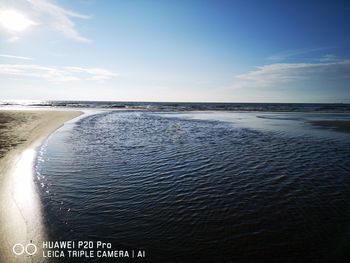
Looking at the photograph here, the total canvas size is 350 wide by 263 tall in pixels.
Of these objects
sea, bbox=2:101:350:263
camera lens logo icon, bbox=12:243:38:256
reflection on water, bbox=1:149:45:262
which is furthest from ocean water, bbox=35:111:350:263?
camera lens logo icon, bbox=12:243:38:256

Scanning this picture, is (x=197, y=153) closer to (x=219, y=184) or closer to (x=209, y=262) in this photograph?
(x=219, y=184)

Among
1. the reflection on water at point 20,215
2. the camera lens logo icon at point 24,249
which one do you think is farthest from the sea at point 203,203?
the camera lens logo icon at point 24,249

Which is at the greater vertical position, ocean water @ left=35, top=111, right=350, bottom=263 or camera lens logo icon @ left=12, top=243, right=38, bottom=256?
ocean water @ left=35, top=111, right=350, bottom=263

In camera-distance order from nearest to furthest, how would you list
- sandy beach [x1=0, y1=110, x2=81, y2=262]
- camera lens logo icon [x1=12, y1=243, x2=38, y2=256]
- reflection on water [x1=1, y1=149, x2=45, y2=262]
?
camera lens logo icon [x1=12, y1=243, x2=38, y2=256], reflection on water [x1=1, y1=149, x2=45, y2=262], sandy beach [x1=0, y1=110, x2=81, y2=262]

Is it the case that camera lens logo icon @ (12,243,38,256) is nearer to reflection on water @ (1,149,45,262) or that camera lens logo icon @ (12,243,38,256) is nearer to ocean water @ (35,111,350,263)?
reflection on water @ (1,149,45,262)

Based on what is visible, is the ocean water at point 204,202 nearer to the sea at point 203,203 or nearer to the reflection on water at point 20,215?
the sea at point 203,203

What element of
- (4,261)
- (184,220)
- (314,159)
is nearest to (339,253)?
(184,220)

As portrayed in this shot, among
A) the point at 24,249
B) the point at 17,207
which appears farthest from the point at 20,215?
the point at 24,249
